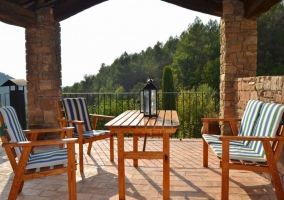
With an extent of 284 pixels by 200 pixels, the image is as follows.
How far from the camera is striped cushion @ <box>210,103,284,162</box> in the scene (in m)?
2.22

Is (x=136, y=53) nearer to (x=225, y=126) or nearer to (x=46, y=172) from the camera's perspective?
(x=225, y=126)

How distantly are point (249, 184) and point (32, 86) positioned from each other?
375cm

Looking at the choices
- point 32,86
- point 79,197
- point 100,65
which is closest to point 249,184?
point 79,197

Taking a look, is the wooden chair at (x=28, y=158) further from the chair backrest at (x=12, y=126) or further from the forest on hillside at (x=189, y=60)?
the forest on hillside at (x=189, y=60)

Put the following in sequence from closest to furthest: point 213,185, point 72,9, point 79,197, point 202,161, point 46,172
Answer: point 46,172 → point 79,197 → point 213,185 → point 202,161 → point 72,9

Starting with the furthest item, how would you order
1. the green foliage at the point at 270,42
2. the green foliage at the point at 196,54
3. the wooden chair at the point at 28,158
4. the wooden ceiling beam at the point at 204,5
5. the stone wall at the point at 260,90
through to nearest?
the green foliage at the point at 196,54 → the green foliage at the point at 270,42 → the wooden ceiling beam at the point at 204,5 → the stone wall at the point at 260,90 → the wooden chair at the point at 28,158

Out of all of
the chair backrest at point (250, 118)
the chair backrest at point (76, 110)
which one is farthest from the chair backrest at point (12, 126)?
the chair backrest at point (250, 118)

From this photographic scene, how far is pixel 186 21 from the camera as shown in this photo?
2061 centimetres

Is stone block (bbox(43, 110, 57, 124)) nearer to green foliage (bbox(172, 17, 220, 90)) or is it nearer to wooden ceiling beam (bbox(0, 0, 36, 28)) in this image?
wooden ceiling beam (bbox(0, 0, 36, 28))

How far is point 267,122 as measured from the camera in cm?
236

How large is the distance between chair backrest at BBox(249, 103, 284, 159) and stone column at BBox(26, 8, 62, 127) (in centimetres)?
339

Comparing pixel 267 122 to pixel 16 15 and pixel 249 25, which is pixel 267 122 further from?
pixel 16 15

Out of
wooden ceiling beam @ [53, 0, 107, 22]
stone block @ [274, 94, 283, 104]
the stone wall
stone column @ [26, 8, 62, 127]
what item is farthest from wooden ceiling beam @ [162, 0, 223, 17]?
stone block @ [274, 94, 283, 104]

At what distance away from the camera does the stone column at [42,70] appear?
4.60 meters
